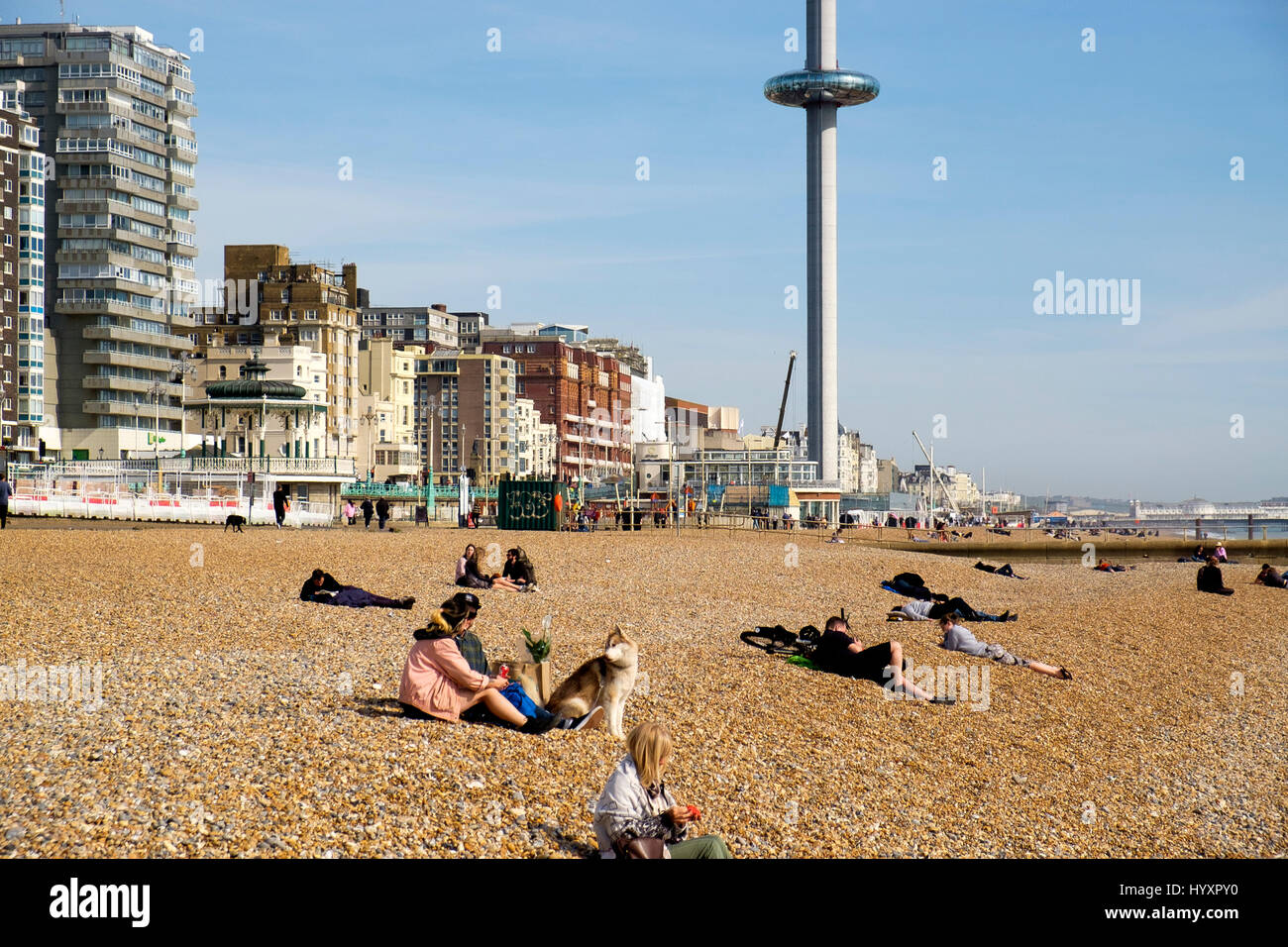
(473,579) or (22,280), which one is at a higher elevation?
(22,280)

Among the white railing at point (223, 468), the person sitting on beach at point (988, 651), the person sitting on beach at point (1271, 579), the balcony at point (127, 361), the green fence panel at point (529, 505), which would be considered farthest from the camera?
the balcony at point (127, 361)

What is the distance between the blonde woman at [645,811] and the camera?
6762mm

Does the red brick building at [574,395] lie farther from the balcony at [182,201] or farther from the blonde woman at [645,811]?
the blonde woman at [645,811]

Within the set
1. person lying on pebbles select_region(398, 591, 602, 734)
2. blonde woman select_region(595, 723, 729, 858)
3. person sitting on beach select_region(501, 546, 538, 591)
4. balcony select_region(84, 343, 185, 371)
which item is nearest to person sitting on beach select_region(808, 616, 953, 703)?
person lying on pebbles select_region(398, 591, 602, 734)

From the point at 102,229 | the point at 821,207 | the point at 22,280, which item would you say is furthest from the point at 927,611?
the point at 821,207

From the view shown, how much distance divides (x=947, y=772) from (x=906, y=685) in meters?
2.57

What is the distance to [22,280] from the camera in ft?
234

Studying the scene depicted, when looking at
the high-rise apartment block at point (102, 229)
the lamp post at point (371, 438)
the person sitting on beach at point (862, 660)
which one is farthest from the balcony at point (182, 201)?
the person sitting on beach at point (862, 660)

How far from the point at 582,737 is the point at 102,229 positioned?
249 ft

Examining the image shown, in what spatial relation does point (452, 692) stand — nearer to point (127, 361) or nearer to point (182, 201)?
point (127, 361)

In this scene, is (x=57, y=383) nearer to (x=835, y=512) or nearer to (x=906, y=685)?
(x=835, y=512)

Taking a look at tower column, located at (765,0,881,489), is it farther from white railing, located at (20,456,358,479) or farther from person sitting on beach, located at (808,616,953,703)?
person sitting on beach, located at (808,616,953,703)

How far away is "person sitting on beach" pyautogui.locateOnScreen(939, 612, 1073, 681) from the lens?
1512 cm

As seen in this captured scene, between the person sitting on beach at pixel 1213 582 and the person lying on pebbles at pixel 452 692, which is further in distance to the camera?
the person sitting on beach at pixel 1213 582
